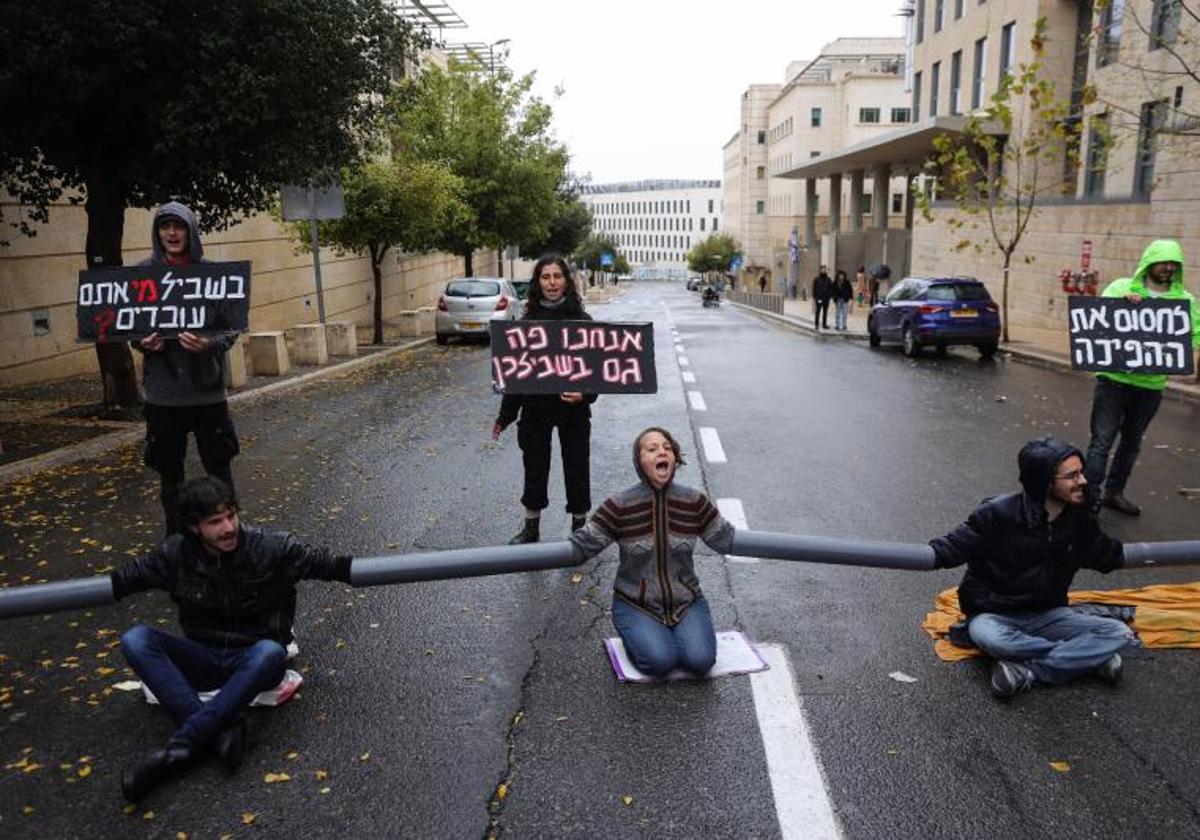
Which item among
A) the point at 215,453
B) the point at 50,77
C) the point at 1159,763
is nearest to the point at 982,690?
the point at 1159,763

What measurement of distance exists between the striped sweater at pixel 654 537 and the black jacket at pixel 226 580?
→ 130 centimetres

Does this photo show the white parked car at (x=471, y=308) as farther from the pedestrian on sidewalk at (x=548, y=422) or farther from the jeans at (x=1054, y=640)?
the jeans at (x=1054, y=640)

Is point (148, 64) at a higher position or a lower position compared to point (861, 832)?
higher

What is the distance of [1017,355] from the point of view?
18.9m

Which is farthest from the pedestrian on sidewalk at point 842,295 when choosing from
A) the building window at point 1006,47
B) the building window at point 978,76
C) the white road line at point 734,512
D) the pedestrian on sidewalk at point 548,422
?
the pedestrian on sidewalk at point 548,422

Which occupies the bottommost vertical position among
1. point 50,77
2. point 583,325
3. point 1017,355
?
point 1017,355

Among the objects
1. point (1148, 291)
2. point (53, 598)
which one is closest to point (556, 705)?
point (53, 598)

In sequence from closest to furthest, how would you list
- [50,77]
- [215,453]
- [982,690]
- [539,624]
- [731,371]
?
[982,690], [539,624], [215,453], [50,77], [731,371]

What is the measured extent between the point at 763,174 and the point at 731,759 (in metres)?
109

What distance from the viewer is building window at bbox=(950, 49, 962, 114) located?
35250mm

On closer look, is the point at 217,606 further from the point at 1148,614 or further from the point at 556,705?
the point at 1148,614

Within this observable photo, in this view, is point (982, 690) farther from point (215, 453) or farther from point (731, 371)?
point (731, 371)

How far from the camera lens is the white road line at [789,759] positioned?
3100 mm

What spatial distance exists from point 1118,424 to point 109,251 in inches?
414
